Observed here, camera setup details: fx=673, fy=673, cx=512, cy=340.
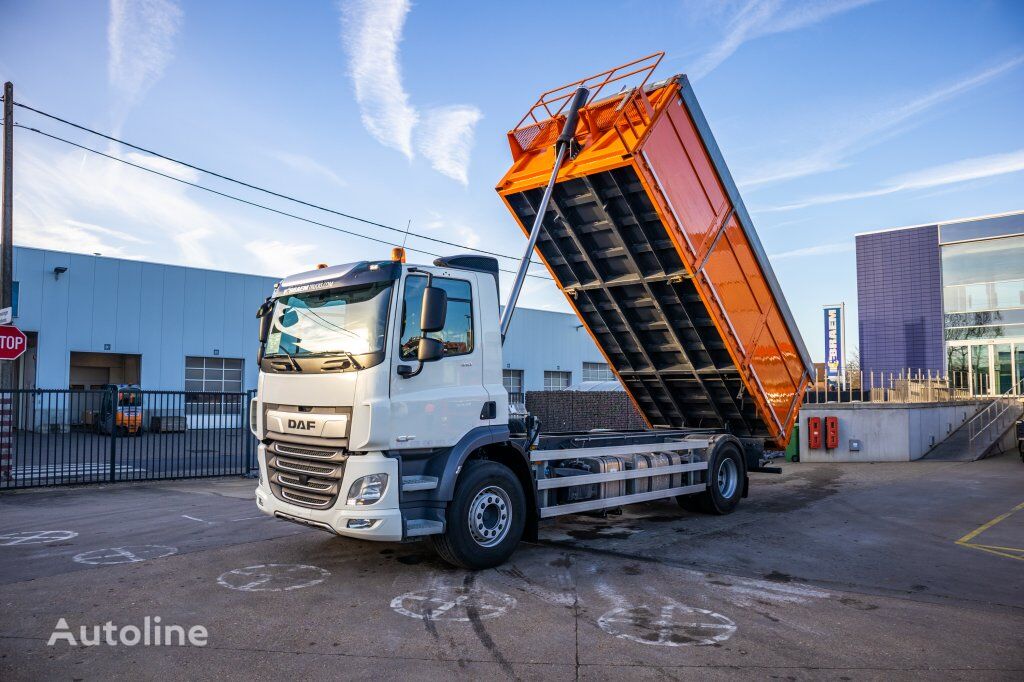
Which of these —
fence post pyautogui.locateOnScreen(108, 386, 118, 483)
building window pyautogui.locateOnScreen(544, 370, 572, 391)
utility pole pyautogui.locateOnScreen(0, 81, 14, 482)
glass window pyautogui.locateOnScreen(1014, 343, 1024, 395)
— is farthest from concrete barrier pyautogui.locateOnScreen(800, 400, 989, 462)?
building window pyautogui.locateOnScreen(544, 370, 572, 391)

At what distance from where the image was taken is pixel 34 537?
7895mm

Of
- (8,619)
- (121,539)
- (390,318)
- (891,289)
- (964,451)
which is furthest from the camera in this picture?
(891,289)

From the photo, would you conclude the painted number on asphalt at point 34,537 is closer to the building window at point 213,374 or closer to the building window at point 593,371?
the building window at point 213,374

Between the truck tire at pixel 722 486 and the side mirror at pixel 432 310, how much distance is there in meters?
5.26

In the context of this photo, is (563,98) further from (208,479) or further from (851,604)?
(208,479)

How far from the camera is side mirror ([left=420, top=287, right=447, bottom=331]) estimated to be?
5.83 metres

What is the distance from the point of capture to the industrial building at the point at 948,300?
2694 centimetres

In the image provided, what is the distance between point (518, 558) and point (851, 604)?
10.0 feet

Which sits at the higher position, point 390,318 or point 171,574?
point 390,318

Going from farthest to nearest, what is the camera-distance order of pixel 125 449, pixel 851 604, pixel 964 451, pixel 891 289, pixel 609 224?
pixel 891 289, pixel 964 451, pixel 125 449, pixel 609 224, pixel 851 604

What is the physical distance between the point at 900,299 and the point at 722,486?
24.8m

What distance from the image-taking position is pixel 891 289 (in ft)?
98.8

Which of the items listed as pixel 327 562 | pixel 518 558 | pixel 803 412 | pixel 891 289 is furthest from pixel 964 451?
pixel 327 562

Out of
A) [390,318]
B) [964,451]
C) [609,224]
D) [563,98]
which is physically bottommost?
[964,451]
